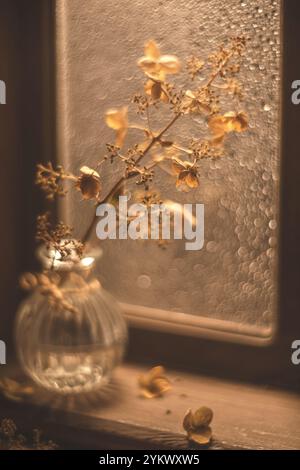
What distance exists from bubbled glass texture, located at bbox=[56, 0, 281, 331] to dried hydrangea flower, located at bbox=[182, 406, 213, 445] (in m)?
0.14

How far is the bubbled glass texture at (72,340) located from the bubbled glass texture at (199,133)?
0.08 metres

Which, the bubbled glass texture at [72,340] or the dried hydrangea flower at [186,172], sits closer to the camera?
the dried hydrangea flower at [186,172]

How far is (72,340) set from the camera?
98 centimetres

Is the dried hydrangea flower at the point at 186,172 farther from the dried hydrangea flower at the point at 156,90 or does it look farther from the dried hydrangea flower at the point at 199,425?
the dried hydrangea flower at the point at 199,425

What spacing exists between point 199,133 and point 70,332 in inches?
10.2

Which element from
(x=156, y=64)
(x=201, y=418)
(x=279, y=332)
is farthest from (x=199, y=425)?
(x=156, y=64)

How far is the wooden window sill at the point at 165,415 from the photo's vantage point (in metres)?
0.93

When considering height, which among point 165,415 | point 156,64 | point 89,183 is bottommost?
point 165,415

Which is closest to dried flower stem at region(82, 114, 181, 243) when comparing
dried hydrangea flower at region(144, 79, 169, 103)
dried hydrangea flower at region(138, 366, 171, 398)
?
dried hydrangea flower at region(144, 79, 169, 103)

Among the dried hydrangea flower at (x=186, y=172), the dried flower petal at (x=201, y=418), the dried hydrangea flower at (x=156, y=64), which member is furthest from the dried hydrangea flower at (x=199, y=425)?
the dried hydrangea flower at (x=156, y=64)

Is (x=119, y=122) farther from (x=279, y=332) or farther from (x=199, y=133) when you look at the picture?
(x=279, y=332)

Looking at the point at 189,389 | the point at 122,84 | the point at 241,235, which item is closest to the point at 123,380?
the point at 189,389

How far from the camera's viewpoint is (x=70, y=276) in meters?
0.98

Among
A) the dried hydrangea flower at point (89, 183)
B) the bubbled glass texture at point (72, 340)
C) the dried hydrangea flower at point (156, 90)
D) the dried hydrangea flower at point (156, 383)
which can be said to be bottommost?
the dried hydrangea flower at point (156, 383)
